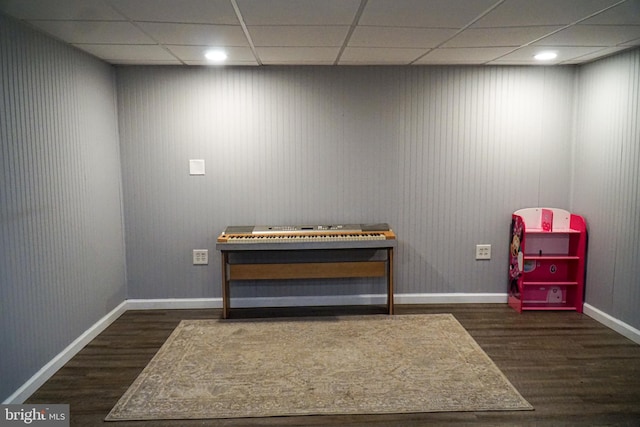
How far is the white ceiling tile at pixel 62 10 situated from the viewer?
7.14 ft

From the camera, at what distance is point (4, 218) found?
2.36 metres

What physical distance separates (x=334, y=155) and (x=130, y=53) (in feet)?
5.86

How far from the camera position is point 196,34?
276 cm

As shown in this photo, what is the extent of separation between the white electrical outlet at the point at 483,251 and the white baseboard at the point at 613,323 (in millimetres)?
875

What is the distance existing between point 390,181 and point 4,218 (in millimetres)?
2827

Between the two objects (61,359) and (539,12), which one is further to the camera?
(61,359)

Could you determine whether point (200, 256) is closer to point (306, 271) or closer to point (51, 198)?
point (306, 271)

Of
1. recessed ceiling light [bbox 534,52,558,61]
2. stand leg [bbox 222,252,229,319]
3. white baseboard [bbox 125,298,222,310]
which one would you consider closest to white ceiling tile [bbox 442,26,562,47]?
recessed ceiling light [bbox 534,52,558,61]

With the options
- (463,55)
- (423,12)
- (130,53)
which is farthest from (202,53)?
(463,55)

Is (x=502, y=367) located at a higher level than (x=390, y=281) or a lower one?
lower

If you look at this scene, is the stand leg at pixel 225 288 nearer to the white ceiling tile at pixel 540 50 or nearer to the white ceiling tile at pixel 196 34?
the white ceiling tile at pixel 196 34

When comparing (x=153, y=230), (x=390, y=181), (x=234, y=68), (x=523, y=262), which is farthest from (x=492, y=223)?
(x=153, y=230)

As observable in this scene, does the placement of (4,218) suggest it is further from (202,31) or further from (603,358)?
(603,358)

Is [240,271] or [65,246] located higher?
[65,246]
